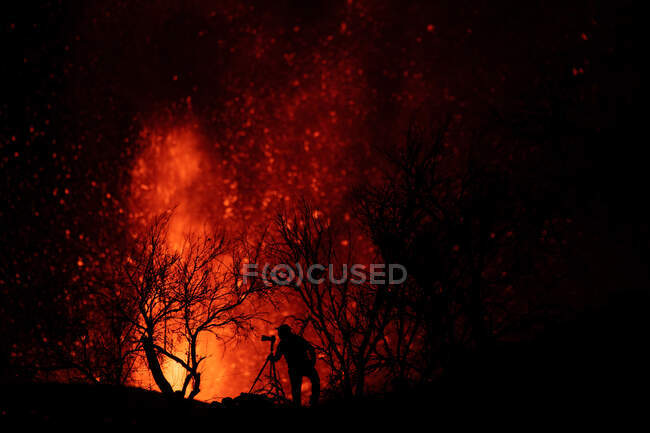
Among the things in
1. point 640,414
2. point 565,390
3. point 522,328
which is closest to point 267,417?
point 565,390

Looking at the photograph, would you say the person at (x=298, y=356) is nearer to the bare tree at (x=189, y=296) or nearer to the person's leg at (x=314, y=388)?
the person's leg at (x=314, y=388)

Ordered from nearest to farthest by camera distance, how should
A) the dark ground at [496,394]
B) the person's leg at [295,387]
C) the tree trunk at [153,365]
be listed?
the dark ground at [496,394]
the person's leg at [295,387]
the tree trunk at [153,365]

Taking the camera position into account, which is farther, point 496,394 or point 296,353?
point 296,353

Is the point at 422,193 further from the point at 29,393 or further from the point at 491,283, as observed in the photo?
the point at 29,393

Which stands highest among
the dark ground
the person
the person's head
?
the person's head

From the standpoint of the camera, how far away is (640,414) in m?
9.06

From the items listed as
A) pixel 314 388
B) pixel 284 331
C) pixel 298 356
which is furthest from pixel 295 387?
pixel 284 331

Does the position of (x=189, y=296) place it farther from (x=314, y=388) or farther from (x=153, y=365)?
(x=314, y=388)

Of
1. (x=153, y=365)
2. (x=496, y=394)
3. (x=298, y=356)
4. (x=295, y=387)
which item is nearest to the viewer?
(x=496, y=394)

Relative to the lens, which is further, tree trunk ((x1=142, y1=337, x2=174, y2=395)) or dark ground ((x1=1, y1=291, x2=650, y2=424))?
tree trunk ((x1=142, y1=337, x2=174, y2=395))

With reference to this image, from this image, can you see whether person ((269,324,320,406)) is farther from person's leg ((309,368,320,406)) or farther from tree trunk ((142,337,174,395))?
tree trunk ((142,337,174,395))

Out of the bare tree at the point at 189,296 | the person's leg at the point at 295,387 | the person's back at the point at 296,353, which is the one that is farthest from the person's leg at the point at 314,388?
the bare tree at the point at 189,296

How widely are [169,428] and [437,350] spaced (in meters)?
11.6

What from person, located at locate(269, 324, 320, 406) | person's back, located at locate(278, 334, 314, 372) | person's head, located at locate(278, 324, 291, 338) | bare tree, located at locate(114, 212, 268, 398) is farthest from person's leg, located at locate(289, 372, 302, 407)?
bare tree, located at locate(114, 212, 268, 398)
